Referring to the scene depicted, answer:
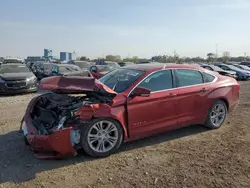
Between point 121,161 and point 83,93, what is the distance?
4.39 ft

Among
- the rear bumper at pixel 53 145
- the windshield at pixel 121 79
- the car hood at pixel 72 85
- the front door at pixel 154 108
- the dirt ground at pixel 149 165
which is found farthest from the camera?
the windshield at pixel 121 79

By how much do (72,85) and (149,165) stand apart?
6.05 feet

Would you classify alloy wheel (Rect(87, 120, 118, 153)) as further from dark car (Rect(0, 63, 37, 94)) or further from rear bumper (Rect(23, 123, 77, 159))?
dark car (Rect(0, 63, 37, 94))

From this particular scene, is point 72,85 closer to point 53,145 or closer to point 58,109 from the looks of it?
point 58,109

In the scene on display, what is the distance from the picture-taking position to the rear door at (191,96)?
16.8ft

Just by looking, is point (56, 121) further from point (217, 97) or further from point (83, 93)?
point (217, 97)

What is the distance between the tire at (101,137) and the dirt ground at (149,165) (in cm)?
14

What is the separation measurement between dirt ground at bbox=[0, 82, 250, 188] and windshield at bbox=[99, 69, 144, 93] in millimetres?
1112

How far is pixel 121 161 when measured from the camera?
414 centimetres

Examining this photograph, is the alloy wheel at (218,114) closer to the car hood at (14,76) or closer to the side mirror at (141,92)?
the side mirror at (141,92)

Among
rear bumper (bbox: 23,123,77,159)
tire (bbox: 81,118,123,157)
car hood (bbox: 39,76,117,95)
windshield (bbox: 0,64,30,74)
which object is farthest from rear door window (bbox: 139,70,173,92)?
windshield (bbox: 0,64,30,74)

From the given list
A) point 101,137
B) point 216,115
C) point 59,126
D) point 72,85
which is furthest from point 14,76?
point 216,115

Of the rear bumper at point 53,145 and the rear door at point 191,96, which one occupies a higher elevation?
the rear door at point 191,96

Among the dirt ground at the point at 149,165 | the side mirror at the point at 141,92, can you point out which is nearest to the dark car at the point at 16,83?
the dirt ground at the point at 149,165
